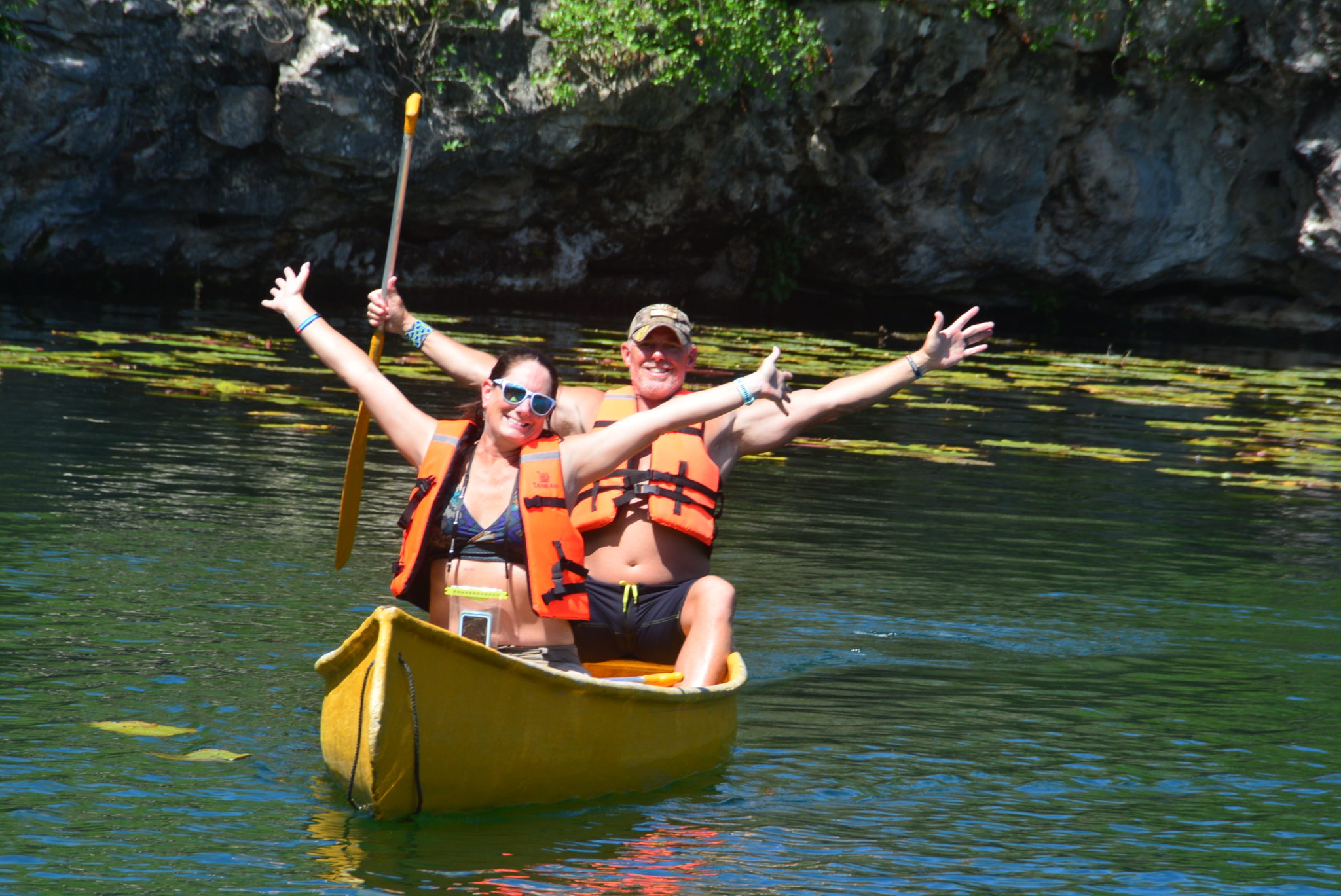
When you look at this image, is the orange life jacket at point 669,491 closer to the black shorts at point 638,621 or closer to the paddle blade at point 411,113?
the black shorts at point 638,621

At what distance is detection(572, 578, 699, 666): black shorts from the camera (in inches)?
172

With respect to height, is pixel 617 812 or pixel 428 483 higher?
pixel 428 483

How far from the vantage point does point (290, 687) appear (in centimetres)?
443

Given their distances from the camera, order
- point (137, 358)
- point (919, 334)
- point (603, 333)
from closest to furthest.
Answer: point (137, 358) < point (603, 333) < point (919, 334)

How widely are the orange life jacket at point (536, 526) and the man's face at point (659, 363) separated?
3.21ft

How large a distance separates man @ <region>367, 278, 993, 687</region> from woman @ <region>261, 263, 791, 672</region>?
2.06 feet

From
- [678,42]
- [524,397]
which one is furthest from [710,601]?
[678,42]

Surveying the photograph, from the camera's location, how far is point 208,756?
12.4ft

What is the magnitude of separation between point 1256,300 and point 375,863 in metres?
21.0

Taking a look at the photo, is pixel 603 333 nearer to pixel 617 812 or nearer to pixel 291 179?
pixel 291 179

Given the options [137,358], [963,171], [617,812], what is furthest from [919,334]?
[617,812]

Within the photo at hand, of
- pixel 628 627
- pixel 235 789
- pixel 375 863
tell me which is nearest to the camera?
pixel 375 863

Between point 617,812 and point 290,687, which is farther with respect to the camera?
point 290,687

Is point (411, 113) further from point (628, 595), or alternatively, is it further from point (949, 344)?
point (949, 344)
